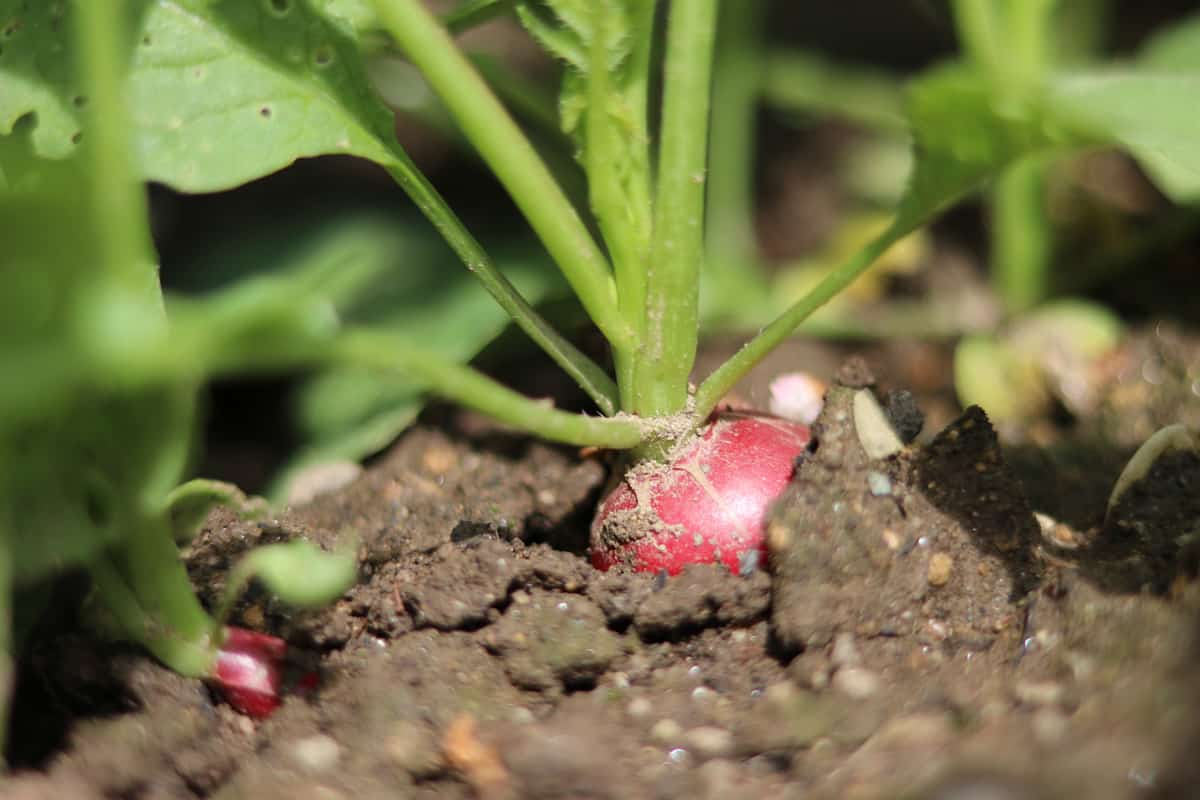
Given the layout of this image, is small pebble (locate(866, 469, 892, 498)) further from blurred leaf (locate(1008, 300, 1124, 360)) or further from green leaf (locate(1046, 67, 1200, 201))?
blurred leaf (locate(1008, 300, 1124, 360))

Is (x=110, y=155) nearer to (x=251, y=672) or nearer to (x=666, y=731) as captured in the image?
(x=251, y=672)

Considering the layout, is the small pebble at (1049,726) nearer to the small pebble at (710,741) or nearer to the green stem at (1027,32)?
the small pebble at (710,741)

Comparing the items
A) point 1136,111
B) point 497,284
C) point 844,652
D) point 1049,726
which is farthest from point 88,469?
point 1136,111

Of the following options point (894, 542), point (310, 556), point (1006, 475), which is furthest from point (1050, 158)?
point (310, 556)

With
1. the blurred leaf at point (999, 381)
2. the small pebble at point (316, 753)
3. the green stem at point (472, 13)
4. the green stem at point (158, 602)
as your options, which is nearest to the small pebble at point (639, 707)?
the small pebble at point (316, 753)

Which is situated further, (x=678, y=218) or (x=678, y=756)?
(x=678, y=218)

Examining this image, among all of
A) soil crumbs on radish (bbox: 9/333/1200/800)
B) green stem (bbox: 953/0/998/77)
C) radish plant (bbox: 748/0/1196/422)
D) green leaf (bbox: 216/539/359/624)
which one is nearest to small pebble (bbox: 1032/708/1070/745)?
soil crumbs on radish (bbox: 9/333/1200/800)
